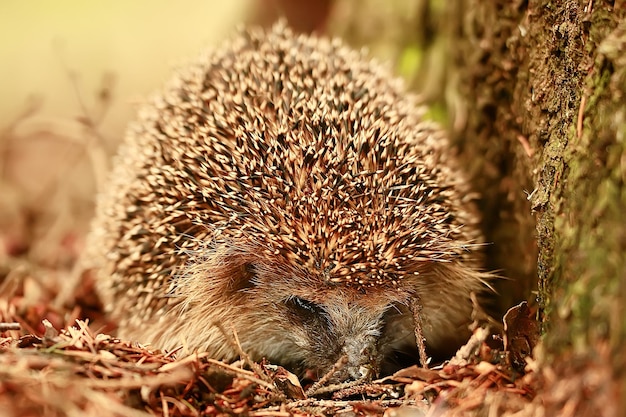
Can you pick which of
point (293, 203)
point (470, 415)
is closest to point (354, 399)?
point (470, 415)

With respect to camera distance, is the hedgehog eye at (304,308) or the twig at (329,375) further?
the hedgehog eye at (304,308)

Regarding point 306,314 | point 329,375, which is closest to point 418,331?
point 329,375

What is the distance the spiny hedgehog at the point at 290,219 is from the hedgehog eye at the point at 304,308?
0.01 meters

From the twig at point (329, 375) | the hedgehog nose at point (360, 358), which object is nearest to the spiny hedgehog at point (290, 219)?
the hedgehog nose at point (360, 358)

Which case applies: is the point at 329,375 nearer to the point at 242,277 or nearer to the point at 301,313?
the point at 301,313

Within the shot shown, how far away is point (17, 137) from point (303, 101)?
171 inches

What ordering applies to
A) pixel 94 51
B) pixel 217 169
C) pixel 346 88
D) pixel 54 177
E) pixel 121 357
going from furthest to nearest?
pixel 94 51, pixel 54 177, pixel 346 88, pixel 217 169, pixel 121 357

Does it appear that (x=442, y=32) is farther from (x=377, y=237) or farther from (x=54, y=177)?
(x=54, y=177)

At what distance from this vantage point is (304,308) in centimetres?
326

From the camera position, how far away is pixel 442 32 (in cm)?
463

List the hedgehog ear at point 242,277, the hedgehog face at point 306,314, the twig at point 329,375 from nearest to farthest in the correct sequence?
the twig at point 329,375
the hedgehog face at point 306,314
the hedgehog ear at point 242,277

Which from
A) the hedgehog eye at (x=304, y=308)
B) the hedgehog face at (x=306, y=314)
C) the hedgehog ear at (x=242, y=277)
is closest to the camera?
the hedgehog face at (x=306, y=314)

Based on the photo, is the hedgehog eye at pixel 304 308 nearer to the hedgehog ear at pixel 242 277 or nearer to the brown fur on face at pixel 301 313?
the brown fur on face at pixel 301 313

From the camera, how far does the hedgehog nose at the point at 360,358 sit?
9.78 ft
